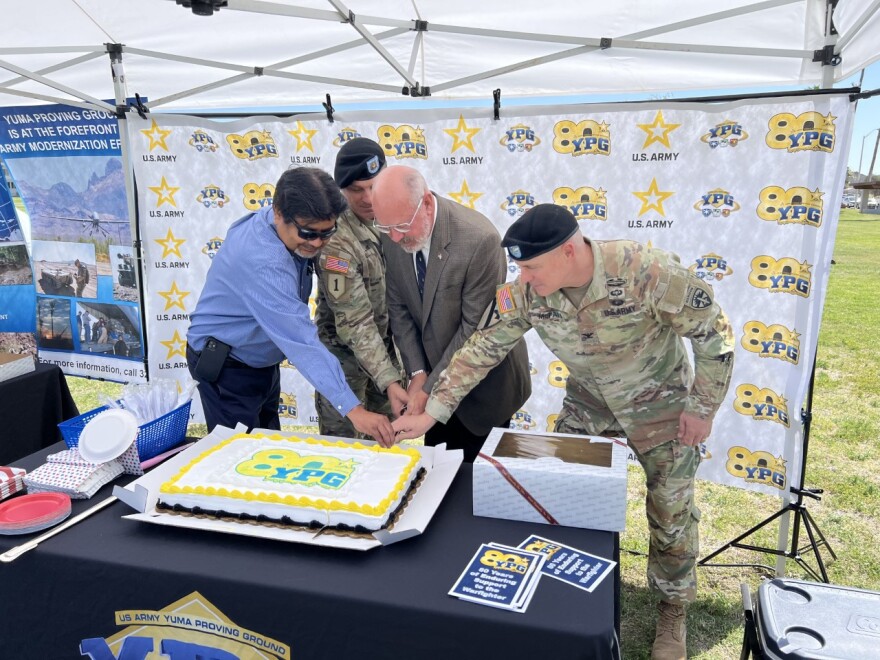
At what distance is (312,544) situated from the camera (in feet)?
4.68

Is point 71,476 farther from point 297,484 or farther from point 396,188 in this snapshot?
point 396,188

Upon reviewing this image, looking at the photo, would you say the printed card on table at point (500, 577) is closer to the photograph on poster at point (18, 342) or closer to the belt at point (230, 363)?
the belt at point (230, 363)

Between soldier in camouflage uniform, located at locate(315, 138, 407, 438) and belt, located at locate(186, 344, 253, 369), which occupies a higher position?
soldier in camouflage uniform, located at locate(315, 138, 407, 438)

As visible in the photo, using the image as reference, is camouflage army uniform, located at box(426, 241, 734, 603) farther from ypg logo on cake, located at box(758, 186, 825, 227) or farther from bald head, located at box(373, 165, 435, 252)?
ypg logo on cake, located at box(758, 186, 825, 227)

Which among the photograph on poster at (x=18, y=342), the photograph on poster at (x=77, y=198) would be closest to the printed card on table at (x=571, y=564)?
the photograph on poster at (x=77, y=198)

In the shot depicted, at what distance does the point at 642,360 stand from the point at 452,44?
2018mm

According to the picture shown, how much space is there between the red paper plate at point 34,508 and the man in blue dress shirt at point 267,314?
67 centimetres

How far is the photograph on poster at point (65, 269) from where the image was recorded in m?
4.39

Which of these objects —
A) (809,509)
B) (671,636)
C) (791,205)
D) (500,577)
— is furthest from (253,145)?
(809,509)

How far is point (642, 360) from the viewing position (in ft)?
6.39

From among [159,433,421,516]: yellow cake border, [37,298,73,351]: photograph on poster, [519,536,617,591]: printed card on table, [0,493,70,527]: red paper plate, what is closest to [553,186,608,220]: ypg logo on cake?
[159,433,421,516]: yellow cake border

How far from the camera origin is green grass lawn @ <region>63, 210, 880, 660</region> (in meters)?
2.48

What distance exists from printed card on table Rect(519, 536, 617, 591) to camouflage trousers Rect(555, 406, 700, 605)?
0.80m

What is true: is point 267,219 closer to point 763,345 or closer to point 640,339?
point 640,339
